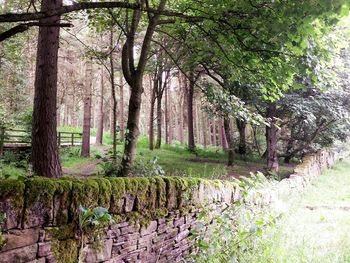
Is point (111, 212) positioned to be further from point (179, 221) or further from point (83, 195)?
point (179, 221)

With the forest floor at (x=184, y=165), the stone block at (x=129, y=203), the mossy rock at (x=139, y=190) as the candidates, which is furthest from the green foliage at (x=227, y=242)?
the forest floor at (x=184, y=165)

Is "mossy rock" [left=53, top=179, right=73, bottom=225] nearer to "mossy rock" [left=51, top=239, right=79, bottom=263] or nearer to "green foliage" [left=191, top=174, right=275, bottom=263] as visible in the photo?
"mossy rock" [left=51, top=239, right=79, bottom=263]

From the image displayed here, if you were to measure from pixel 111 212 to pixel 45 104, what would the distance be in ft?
11.6

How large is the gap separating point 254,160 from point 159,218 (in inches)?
597

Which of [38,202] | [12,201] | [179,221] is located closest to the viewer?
[12,201]

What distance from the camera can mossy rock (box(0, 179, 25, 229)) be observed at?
2.11 m

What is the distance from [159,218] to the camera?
380 centimetres

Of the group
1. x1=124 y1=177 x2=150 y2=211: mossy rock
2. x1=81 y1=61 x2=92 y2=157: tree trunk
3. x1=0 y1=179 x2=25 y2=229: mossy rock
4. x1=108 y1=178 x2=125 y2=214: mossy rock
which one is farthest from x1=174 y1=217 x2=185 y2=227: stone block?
x1=81 y1=61 x2=92 y2=157: tree trunk

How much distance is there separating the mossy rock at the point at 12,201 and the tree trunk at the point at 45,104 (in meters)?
3.85

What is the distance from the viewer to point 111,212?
3.01 meters

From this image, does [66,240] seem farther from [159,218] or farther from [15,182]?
[159,218]

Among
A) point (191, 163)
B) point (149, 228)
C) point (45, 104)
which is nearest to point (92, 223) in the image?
point (149, 228)

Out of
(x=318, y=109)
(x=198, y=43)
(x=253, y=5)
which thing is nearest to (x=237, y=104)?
(x=198, y=43)

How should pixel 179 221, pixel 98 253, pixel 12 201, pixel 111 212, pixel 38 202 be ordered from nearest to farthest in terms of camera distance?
pixel 12 201 < pixel 38 202 < pixel 98 253 < pixel 111 212 < pixel 179 221
